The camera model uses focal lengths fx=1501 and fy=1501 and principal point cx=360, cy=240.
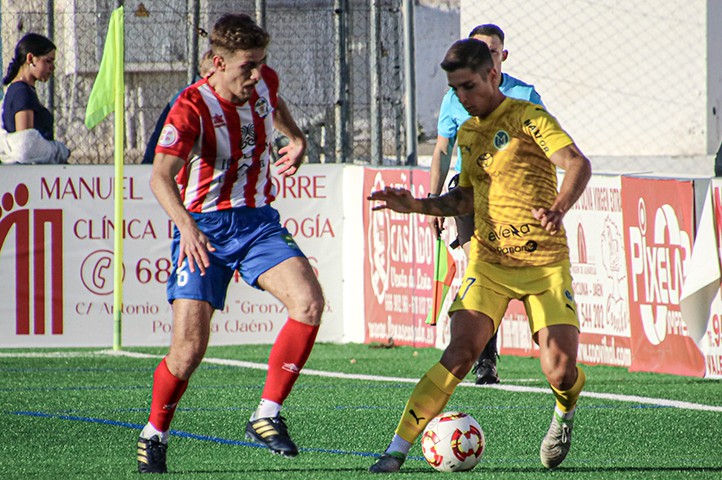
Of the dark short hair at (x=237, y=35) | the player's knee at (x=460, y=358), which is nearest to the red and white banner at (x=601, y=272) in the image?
the player's knee at (x=460, y=358)

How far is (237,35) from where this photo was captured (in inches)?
246

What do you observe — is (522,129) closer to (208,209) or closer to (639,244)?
(208,209)

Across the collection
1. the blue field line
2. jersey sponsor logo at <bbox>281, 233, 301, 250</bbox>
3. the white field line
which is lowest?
the blue field line

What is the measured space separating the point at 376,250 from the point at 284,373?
20.1 feet

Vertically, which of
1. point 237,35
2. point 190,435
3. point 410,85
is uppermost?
point 410,85

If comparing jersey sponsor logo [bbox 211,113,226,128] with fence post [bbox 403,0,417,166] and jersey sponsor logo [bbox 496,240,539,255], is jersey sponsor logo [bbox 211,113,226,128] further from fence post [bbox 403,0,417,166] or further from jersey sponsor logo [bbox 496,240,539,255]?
fence post [bbox 403,0,417,166]

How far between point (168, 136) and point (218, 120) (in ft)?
0.89

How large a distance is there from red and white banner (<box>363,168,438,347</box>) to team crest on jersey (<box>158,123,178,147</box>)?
19.1ft

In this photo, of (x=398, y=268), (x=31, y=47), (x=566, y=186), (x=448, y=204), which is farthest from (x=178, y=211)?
(x=398, y=268)

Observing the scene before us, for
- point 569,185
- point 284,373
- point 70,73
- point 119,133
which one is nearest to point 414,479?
point 284,373

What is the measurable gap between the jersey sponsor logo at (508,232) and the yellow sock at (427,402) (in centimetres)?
60

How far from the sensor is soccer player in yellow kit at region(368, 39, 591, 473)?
606 centimetres

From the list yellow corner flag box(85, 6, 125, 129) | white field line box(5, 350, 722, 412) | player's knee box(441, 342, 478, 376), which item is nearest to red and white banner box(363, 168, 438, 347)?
white field line box(5, 350, 722, 412)

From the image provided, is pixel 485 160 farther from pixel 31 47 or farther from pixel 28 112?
pixel 28 112
